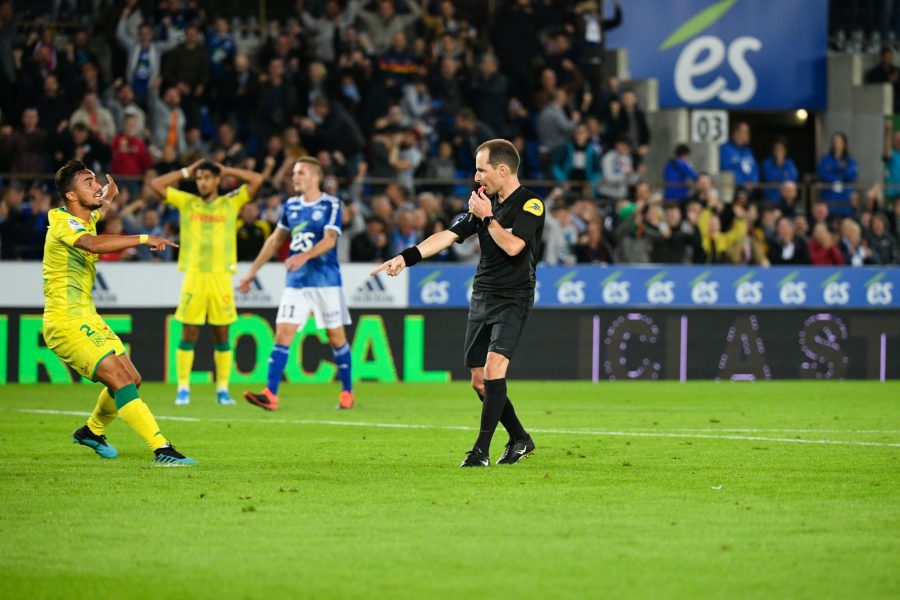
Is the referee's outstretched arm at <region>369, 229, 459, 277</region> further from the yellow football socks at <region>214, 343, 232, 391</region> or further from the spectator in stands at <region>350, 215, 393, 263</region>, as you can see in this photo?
the spectator in stands at <region>350, 215, 393, 263</region>

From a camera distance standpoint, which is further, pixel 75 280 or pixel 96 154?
pixel 96 154

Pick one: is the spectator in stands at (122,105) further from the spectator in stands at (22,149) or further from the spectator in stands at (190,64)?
the spectator in stands at (22,149)

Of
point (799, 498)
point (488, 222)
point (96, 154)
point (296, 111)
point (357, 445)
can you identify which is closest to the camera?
point (799, 498)

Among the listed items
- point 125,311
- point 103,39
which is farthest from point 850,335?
point 103,39

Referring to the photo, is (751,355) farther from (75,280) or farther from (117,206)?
(75,280)

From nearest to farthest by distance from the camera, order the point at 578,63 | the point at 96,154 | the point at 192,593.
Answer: the point at 192,593 → the point at 96,154 → the point at 578,63

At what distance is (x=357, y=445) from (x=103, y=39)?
14498 mm

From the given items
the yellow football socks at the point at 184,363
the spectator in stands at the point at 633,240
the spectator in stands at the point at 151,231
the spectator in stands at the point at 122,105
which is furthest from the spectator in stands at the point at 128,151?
the spectator in stands at the point at 633,240

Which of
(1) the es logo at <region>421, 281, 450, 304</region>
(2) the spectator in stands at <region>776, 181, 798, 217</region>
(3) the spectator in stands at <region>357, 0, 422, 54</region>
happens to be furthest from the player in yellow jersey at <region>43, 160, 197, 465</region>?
(2) the spectator in stands at <region>776, 181, 798, 217</region>

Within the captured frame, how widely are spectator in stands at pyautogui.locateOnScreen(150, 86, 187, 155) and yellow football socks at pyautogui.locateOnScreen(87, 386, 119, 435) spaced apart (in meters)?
12.2

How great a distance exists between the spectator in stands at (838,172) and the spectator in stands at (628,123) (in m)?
3.41

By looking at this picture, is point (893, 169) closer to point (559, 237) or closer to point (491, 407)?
point (559, 237)

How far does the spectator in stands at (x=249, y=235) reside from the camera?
69.5 ft

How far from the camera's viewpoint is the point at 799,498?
30.3 ft
